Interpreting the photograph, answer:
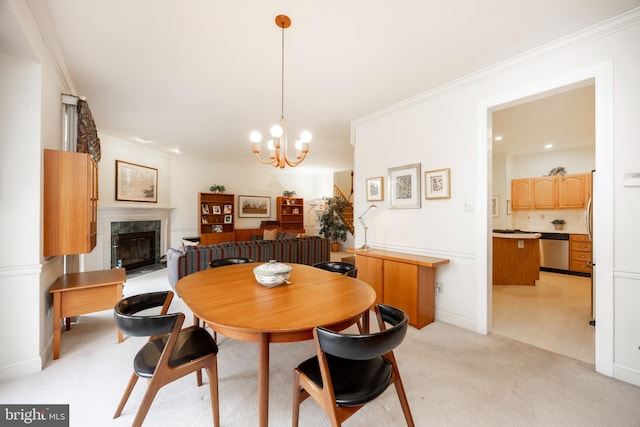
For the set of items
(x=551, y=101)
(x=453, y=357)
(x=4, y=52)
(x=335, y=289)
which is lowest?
(x=453, y=357)

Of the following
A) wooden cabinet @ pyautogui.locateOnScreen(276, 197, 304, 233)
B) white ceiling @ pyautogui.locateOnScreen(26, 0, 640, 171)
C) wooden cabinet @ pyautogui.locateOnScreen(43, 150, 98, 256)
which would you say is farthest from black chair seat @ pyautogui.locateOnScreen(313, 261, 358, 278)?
wooden cabinet @ pyautogui.locateOnScreen(276, 197, 304, 233)

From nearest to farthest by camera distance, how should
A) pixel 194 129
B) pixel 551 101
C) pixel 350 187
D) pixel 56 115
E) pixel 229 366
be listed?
1. pixel 229 366
2. pixel 56 115
3. pixel 551 101
4. pixel 194 129
5. pixel 350 187

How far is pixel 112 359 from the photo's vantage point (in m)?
2.22

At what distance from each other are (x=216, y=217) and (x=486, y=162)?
6.66 m

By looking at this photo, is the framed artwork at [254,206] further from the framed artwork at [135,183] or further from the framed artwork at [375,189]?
the framed artwork at [375,189]

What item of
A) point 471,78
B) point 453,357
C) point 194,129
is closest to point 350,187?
point 194,129

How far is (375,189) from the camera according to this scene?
3877 mm

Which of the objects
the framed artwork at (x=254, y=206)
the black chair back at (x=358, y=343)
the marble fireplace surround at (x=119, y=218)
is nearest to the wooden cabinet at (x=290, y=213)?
the framed artwork at (x=254, y=206)

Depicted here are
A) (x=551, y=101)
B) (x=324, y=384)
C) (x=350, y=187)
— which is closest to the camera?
(x=324, y=384)

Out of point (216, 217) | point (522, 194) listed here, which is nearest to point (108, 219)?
point (216, 217)

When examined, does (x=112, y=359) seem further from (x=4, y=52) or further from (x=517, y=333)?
(x=517, y=333)

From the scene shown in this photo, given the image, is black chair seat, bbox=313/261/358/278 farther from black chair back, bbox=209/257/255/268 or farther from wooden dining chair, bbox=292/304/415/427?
wooden dining chair, bbox=292/304/415/427

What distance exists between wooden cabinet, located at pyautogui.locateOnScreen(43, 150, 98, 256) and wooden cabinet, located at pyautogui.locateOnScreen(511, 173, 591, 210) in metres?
7.81

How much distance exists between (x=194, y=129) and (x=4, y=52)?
2.68m
